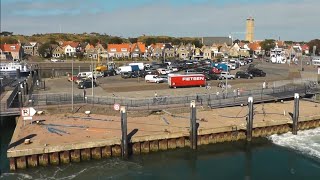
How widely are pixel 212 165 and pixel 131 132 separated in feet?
23.2

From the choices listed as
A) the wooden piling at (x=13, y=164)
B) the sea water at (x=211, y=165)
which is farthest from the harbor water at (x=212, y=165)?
the wooden piling at (x=13, y=164)

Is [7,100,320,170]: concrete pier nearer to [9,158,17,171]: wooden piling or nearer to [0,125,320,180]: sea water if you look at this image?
[9,158,17,171]: wooden piling

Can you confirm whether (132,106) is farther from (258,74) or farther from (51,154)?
(258,74)

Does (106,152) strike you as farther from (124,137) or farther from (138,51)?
(138,51)

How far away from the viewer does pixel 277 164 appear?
29.0 metres

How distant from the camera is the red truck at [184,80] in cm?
5323

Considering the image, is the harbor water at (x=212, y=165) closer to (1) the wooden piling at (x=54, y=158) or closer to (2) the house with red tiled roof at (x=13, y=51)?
(1) the wooden piling at (x=54, y=158)

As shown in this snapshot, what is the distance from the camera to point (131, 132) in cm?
3067

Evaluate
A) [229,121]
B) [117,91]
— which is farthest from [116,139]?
Result: [117,91]

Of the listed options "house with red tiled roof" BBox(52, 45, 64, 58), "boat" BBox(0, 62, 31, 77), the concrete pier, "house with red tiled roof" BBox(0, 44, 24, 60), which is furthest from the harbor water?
"house with red tiled roof" BBox(52, 45, 64, 58)

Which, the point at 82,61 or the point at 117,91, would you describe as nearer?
the point at 117,91

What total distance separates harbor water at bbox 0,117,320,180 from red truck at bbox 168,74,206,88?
21538 mm

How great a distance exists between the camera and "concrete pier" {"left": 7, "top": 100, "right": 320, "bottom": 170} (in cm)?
2677

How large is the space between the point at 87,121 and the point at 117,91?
16765 mm
